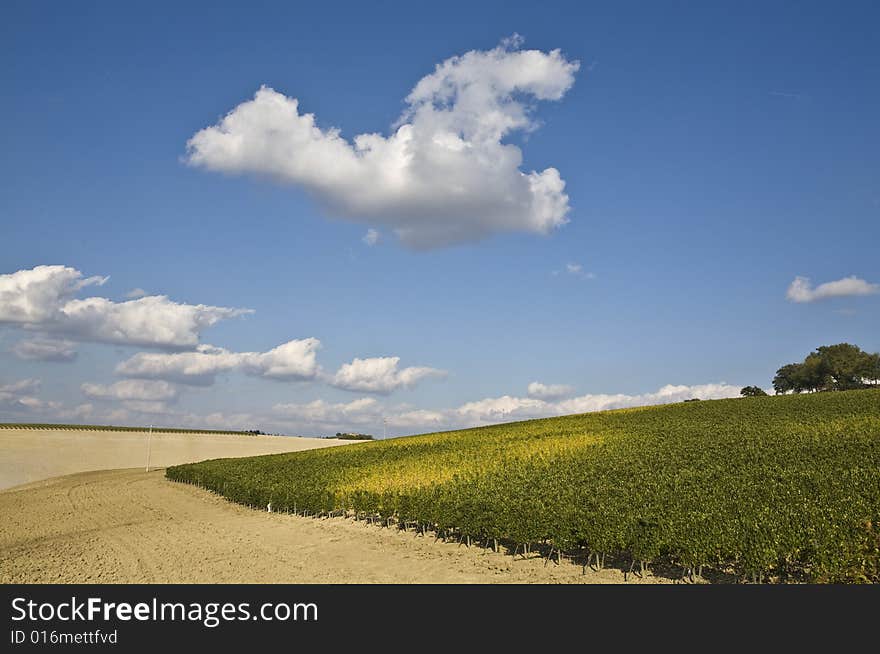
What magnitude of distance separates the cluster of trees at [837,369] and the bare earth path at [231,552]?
9082 centimetres

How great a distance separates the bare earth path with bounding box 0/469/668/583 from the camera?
1519 centimetres

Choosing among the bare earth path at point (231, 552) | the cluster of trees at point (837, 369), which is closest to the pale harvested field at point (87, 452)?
the bare earth path at point (231, 552)

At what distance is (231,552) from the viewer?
722 inches

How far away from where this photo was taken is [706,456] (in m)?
26.2

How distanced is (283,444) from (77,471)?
46.0 meters

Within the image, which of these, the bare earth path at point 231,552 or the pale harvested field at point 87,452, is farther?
the pale harvested field at point 87,452

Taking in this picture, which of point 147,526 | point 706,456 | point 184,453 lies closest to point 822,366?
point 706,456

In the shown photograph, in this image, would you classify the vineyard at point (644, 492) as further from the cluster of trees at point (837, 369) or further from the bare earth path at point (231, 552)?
the cluster of trees at point (837, 369)

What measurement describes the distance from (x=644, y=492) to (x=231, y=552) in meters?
12.8

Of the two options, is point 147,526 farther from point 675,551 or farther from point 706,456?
point 706,456

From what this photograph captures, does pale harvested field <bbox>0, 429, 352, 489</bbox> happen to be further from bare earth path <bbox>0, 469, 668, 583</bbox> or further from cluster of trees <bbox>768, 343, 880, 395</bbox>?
cluster of trees <bbox>768, 343, 880, 395</bbox>

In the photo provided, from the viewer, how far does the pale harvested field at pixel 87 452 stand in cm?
5509

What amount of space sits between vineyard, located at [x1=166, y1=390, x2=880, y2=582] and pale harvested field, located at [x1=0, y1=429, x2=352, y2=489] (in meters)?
23.2

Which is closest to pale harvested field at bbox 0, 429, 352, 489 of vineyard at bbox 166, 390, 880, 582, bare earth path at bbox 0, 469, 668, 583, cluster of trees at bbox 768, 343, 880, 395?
vineyard at bbox 166, 390, 880, 582
